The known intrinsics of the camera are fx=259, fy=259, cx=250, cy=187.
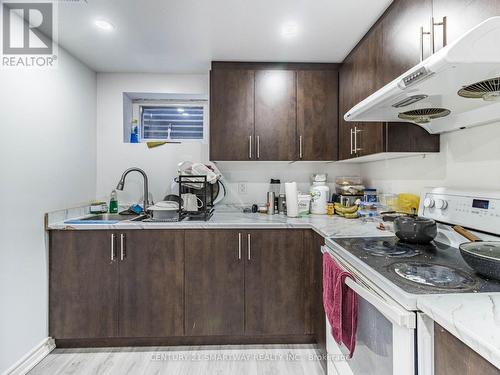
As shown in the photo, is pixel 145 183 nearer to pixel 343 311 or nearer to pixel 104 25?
pixel 104 25

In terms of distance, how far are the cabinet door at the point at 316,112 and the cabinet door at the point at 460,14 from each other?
1116 millimetres

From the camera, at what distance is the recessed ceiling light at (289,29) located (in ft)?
5.48

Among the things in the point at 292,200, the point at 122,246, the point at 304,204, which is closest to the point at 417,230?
the point at 292,200

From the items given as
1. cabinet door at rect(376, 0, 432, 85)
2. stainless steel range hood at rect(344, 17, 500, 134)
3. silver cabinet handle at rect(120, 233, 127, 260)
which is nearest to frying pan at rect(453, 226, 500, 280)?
stainless steel range hood at rect(344, 17, 500, 134)

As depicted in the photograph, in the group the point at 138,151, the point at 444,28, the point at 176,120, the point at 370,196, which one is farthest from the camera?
the point at 176,120

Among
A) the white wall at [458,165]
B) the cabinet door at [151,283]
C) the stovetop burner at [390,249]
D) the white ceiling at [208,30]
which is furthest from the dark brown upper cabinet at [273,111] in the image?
the stovetop burner at [390,249]

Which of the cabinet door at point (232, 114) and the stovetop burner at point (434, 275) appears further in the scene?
the cabinet door at point (232, 114)

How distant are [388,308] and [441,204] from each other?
85 centimetres

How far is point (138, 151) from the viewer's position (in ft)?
8.22

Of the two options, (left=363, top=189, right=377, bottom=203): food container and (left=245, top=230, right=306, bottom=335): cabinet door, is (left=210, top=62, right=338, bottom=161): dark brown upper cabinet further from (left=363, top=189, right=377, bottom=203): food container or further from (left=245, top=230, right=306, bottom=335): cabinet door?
(left=245, top=230, right=306, bottom=335): cabinet door

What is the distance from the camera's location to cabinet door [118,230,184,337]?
1857 millimetres

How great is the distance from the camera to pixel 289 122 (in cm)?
222

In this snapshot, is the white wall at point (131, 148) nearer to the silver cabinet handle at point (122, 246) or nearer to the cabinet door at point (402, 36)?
the silver cabinet handle at point (122, 246)

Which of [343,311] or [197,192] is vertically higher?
[197,192]
